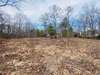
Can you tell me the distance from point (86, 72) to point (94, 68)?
2.05 ft

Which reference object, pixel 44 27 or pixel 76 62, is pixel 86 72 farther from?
pixel 44 27

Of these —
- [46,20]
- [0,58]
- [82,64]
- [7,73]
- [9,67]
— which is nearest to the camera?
[7,73]

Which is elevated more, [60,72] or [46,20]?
[46,20]

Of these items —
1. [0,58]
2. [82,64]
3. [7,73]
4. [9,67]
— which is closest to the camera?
[7,73]

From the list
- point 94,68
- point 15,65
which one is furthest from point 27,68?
point 94,68

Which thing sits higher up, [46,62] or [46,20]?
[46,20]

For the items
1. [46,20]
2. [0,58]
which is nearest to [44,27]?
[46,20]

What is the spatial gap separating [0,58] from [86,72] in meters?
3.93

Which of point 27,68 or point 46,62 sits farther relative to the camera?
point 46,62

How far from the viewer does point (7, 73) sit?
19.3 feet

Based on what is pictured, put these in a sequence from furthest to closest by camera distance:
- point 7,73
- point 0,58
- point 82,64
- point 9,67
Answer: point 0,58 < point 82,64 < point 9,67 < point 7,73

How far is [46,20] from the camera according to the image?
40.7 m

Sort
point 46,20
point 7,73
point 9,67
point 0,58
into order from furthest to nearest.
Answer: point 46,20, point 0,58, point 9,67, point 7,73

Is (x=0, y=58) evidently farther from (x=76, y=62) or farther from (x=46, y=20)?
(x=46, y=20)
